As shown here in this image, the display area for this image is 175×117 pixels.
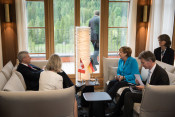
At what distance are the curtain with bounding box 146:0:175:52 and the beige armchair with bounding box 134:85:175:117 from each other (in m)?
2.60

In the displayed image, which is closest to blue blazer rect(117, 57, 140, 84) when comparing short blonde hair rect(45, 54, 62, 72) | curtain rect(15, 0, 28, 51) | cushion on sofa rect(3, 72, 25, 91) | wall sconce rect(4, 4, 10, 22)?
short blonde hair rect(45, 54, 62, 72)

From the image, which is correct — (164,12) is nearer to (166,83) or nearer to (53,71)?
(166,83)

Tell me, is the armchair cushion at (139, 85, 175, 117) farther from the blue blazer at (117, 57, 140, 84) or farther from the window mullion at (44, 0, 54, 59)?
the window mullion at (44, 0, 54, 59)

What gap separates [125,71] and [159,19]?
6.58 ft

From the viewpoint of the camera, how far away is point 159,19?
16.1ft

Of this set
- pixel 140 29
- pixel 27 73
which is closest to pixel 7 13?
pixel 27 73

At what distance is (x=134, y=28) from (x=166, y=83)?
2.48 meters

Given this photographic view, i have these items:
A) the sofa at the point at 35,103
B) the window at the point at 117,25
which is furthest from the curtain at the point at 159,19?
the sofa at the point at 35,103

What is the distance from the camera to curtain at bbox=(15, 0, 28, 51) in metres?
4.54

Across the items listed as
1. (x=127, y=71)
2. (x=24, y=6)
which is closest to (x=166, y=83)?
(x=127, y=71)

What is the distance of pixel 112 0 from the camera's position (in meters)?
4.96

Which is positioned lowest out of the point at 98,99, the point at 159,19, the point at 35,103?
the point at 98,99

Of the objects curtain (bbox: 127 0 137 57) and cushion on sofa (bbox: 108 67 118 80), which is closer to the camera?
cushion on sofa (bbox: 108 67 118 80)

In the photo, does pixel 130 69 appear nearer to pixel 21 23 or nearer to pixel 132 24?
pixel 132 24
